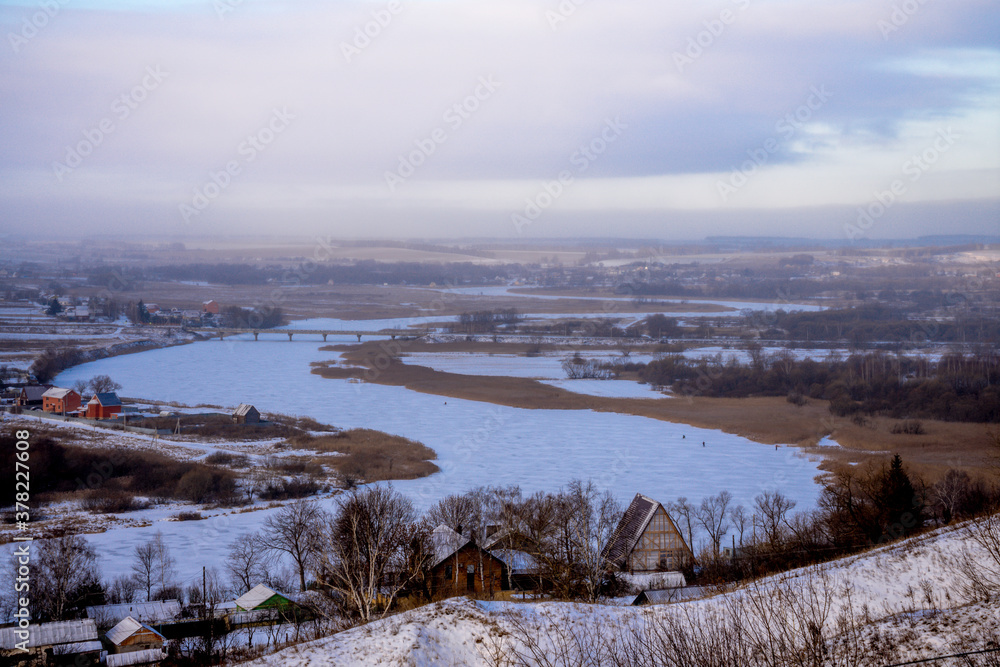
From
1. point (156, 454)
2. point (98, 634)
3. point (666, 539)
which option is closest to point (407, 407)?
point (156, 454)

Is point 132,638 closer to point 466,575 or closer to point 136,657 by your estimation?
point 136,657

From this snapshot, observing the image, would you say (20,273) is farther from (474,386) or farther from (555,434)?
Answer: (555,434)

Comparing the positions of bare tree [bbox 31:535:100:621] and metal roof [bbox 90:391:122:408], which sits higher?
metal roof [bbox 90:391:122:408]

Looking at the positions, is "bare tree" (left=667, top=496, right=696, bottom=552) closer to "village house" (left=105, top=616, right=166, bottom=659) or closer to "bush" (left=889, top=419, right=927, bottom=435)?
"village house" (left=105, top=616, right=166, bottom=659)

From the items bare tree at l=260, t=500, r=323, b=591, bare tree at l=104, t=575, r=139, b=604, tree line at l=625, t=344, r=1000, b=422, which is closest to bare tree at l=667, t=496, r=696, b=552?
bare tree at l=260, t=500, r=323, b=591

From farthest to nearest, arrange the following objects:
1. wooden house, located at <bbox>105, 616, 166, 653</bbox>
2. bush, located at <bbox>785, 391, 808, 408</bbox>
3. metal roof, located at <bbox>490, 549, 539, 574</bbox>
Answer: bush, located at <bbox>785, 391, 808, 408</bbox> → metal roof, located at <bbox>490, 549, 539, 574</bbox> → wooden house, located at <bbox>105, 616, 166, 653</bbox>

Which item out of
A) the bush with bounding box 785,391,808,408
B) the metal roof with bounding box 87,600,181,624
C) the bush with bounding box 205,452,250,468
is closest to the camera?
the metal roof with bounding box 87,600,181,624

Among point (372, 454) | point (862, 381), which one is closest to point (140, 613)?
point (372, 454)

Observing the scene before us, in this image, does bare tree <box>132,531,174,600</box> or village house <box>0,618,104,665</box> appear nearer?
village house <box>0,618,104,665</box>
